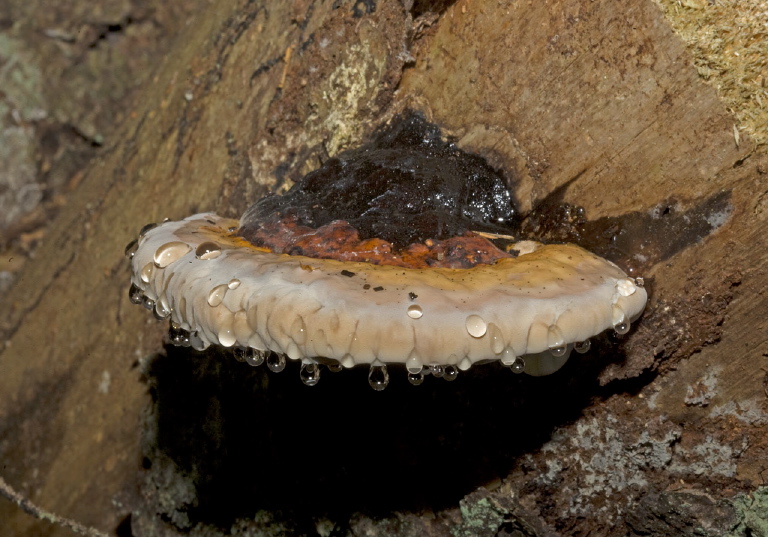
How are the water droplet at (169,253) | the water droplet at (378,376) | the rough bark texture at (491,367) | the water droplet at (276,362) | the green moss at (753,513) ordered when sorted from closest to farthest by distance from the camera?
the water droplet at (378,376) < the water droplet at (276,362) < the water droplet at (169,253) < the rough bark texture at (491,367) < the green moss at (753,513)

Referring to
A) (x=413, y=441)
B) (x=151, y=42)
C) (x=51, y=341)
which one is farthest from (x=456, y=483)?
(x=151, y=42)

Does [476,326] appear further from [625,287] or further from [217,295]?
[217,295]

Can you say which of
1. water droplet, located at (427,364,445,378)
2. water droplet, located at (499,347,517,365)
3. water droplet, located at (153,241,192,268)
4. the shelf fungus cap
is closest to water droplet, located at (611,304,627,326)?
the shelf fungus cap

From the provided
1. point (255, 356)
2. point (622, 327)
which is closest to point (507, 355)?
point (622, 327)

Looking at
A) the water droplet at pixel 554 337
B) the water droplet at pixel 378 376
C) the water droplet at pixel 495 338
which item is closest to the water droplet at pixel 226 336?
the water droplet at pixel 378 376

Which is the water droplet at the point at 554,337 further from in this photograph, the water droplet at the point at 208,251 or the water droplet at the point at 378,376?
the water droplet at the point at 208,251
